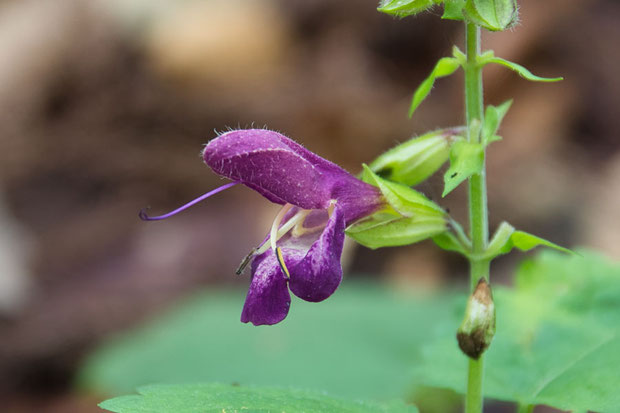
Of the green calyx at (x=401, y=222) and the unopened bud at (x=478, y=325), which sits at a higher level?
the green calyx at (x=401, y=222)

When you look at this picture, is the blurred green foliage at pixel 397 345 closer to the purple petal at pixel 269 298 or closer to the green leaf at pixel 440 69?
the purple petal at pixel 269 298

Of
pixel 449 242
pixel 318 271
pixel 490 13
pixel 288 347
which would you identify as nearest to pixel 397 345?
pixel 288 347

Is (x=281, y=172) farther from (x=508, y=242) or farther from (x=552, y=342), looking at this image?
(x=552, y=342)

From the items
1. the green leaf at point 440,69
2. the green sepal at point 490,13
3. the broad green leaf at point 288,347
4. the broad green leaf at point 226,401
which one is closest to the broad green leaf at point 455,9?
the green sepal at point 490,13

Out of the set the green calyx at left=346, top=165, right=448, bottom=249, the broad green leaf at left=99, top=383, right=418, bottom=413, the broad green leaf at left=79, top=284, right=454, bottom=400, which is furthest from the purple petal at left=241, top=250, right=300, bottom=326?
the broad green leaf at left=79, top=284, right=454, bottom=400

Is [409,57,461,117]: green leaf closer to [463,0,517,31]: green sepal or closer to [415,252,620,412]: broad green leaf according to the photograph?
[463,0,517,31]: green sepal
